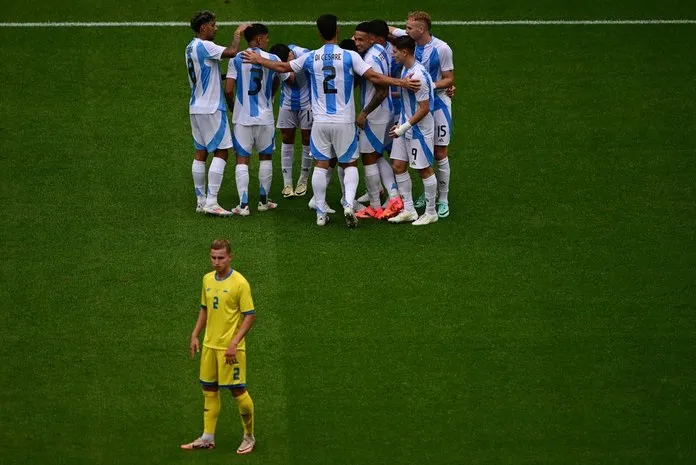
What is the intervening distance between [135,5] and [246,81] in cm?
757

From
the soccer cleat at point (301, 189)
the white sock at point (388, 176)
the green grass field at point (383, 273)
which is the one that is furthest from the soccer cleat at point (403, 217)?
the soccer cleat at point (301, 189)

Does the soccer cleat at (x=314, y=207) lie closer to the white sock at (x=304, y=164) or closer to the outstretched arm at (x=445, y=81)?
the white sock at (x=304, y=164)

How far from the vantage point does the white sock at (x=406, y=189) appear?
53.2ft

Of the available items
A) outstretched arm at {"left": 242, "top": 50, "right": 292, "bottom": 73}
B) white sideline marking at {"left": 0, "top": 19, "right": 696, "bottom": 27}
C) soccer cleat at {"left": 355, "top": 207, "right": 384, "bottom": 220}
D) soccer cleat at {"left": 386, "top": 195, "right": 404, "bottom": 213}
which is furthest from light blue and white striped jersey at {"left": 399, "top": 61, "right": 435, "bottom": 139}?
white sideline marking at {"left": 0, "top": 19, "right": 696, "bottom": 27}

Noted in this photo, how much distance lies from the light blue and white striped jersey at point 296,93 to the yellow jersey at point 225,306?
5.77 metres

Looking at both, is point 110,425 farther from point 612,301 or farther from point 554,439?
point 612,301

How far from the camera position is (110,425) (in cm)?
1210

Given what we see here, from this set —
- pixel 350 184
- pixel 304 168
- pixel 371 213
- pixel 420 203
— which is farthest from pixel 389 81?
pixel 304 168

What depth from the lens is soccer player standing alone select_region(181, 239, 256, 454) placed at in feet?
36.9

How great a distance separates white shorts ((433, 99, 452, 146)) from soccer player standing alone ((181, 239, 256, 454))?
556 centimetres

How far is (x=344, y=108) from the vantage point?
51.9 ft

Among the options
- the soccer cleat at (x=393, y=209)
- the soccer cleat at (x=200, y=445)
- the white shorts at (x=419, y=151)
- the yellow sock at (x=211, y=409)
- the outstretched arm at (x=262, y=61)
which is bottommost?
the soccer cleat at (x=200, y=445)

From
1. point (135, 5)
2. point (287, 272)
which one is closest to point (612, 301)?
point (287, 272)

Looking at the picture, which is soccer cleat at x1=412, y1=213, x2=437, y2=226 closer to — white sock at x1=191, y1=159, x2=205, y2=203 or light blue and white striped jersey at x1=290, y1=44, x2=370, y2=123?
light blue and white striped jersey at x1=290, y1=44, x2=370, y2=123
